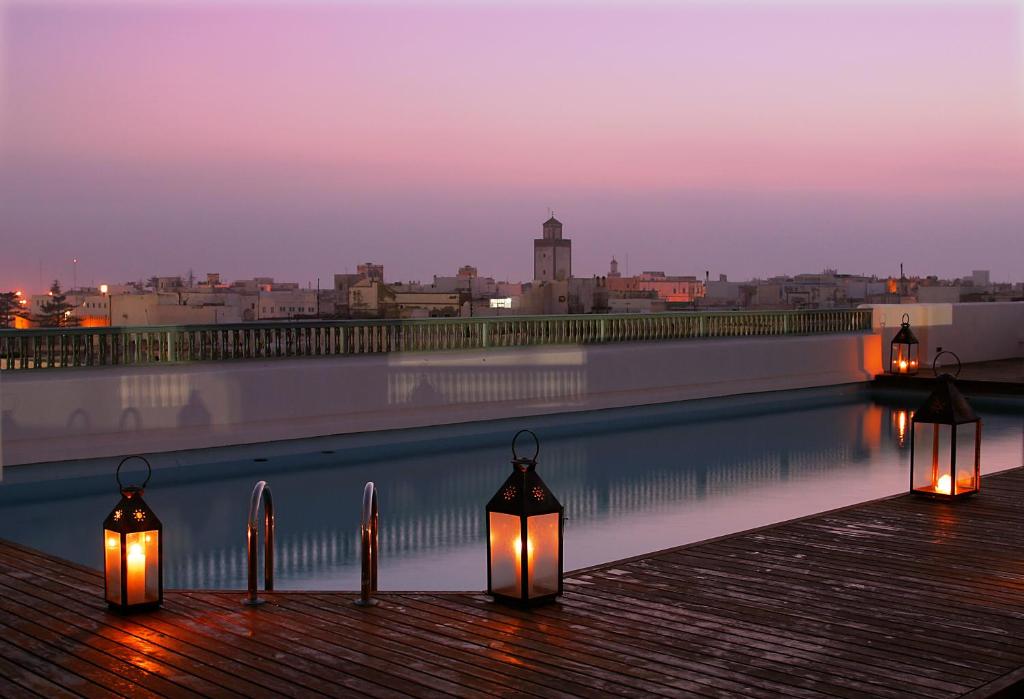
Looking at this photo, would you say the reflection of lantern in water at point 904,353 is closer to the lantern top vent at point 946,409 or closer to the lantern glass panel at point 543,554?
the lantern top vent at point 946,409

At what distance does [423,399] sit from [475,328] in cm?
122

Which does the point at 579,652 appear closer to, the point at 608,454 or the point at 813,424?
the point at 608,454

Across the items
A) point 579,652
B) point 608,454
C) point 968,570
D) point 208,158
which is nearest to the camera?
point 579,652

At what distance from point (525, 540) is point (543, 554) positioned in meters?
0.11

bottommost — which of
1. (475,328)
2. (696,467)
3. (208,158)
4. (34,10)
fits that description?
(696,467)

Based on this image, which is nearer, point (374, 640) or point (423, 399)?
point (374, 640)

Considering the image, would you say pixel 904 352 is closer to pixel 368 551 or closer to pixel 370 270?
pixel 370 270

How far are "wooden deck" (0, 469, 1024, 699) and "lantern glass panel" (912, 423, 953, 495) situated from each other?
134 cm

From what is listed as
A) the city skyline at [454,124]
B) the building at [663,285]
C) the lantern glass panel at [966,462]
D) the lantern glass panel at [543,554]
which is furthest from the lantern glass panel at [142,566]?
the building at [663,285]

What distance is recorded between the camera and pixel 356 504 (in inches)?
323

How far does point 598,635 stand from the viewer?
396 centimetres

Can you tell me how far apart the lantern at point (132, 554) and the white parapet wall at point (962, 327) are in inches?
565

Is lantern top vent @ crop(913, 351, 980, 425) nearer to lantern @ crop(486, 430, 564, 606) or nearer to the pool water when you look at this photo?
the pool water

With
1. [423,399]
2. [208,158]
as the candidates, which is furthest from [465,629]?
[208,158]
